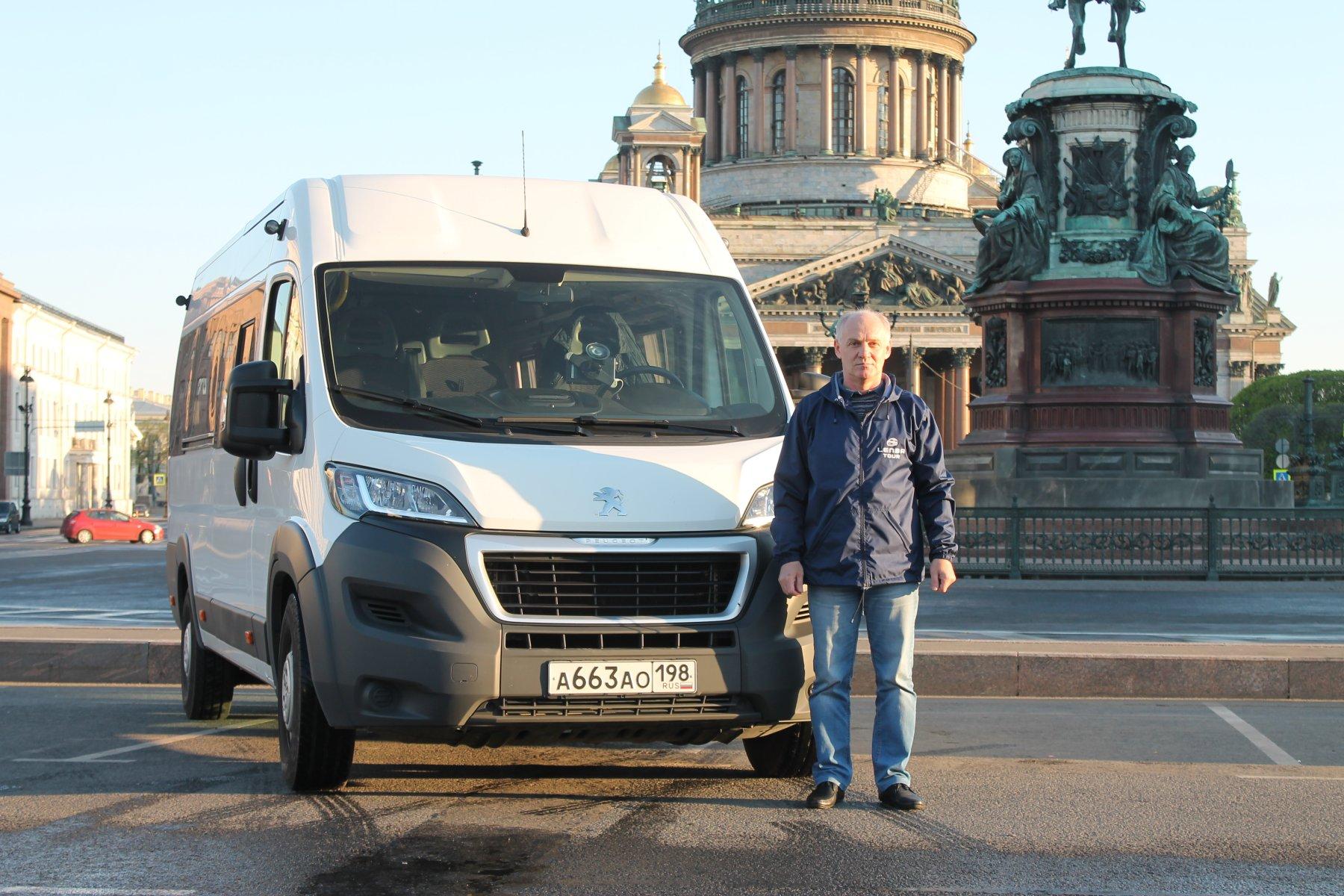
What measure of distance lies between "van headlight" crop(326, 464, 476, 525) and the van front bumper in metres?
0.04

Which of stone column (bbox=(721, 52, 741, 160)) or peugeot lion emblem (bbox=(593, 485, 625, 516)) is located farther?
stone column (bbox=(721, 52, 741, 160))

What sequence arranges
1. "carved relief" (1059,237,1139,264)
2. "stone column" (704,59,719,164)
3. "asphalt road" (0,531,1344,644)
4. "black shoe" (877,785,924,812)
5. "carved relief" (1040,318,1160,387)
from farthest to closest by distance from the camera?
"stone column" (704,59,719,164) < "carved relief" (1059,237,1139,264) < "carved relief" (1040,318,1160,387) < "asphalt road" (0,531,1344,644) < "black shoe" (877,785,924,812)

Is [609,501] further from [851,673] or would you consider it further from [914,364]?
[914,364]

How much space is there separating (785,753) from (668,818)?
1017 mm

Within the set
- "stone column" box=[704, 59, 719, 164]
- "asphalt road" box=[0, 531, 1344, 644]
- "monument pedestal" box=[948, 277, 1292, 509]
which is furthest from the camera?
"stone column" box=[704, 59, 719, 164]

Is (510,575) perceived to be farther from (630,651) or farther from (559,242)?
(559,242)

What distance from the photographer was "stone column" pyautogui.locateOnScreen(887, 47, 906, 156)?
10231 centimetres

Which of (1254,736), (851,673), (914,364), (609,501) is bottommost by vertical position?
(1254,736)

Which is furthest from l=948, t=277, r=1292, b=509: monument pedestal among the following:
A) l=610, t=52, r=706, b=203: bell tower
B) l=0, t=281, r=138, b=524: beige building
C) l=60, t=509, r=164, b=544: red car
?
l=0, t=281, r=138, b=524: beige building

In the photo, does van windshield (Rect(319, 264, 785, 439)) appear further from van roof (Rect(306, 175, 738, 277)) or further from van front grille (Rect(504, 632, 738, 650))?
van front grille (Rect(504, 632, 738, 650))

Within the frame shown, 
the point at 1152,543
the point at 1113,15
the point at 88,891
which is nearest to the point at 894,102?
the point at 1113,15

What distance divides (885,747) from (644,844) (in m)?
1.14

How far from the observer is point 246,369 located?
7.16m

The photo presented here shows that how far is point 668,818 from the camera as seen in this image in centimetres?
653
